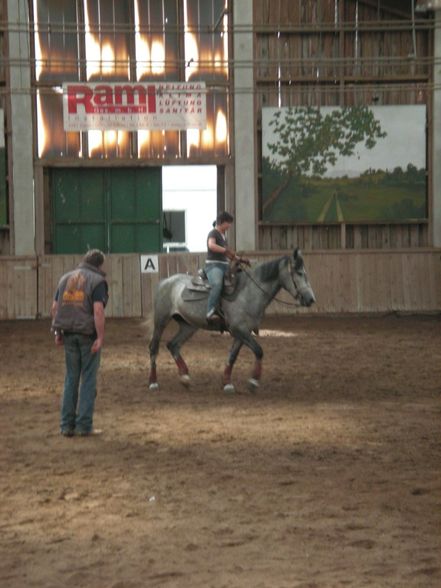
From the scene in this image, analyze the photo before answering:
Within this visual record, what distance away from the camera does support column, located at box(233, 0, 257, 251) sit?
1187 inches

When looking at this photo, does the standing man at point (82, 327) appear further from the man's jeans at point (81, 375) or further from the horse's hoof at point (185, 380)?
the horse's hoof at point (185, 380)

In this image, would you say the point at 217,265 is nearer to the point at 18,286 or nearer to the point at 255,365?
the point at 255,365

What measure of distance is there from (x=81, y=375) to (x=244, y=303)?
14.1ft

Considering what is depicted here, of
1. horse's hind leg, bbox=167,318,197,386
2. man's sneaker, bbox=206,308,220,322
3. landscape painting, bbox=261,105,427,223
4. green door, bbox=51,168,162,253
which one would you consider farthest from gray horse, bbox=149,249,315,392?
landscape painting, bbox=261,105,427,223

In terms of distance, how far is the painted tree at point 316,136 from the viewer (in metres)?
30.4

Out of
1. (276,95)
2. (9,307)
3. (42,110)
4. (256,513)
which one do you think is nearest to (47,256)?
(9,307)

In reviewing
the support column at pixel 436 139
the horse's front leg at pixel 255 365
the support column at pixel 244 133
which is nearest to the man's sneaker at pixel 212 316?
the horse's front leg at pixel 255 365

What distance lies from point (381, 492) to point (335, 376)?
831cm

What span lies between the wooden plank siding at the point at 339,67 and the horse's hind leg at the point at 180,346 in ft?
44.4

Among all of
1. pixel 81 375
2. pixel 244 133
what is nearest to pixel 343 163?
pixel 244 133

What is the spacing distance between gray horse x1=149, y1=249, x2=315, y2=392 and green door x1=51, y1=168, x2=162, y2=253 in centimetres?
1394

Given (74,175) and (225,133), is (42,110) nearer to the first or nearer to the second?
(74,175)

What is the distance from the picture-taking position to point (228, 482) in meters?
9.99

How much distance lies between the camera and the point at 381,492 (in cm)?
951
